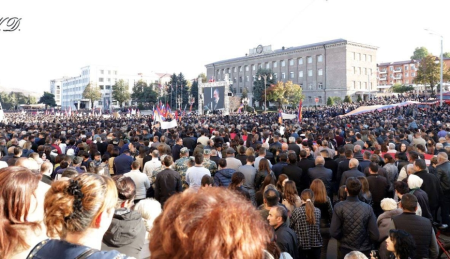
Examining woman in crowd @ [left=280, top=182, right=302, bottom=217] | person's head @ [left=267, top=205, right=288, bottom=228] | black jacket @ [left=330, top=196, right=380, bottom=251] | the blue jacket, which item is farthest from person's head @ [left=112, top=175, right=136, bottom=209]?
the blue jacket

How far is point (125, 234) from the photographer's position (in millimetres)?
3594

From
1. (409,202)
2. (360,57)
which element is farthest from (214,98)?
(409,202)

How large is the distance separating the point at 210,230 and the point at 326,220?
4.80 metres

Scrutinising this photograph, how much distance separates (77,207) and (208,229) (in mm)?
1167

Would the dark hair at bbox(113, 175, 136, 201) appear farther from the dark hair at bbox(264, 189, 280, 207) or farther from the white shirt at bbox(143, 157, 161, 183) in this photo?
the white shirt at bbox(143, 157, 161, 183)

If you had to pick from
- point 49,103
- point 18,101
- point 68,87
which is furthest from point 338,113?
point 18,101

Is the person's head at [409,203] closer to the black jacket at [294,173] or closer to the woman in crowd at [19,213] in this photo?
the black jacket at [294,173]

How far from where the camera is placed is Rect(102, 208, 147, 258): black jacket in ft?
11.6

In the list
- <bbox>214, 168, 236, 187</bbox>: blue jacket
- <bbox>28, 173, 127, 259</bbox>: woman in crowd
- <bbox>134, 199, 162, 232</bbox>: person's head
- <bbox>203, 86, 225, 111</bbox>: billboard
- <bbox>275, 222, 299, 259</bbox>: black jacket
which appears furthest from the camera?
<bbox>203, 86, 225, 111</bbox>: billboard

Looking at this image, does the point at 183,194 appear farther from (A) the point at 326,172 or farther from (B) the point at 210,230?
(A) the point at 326,172

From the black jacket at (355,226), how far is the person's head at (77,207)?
11.9 ft

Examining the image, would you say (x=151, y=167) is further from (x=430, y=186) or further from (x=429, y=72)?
(x=429, y=72)

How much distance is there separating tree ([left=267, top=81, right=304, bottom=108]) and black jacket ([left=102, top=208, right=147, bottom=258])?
6436 cm

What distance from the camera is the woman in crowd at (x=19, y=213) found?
2416 mm
